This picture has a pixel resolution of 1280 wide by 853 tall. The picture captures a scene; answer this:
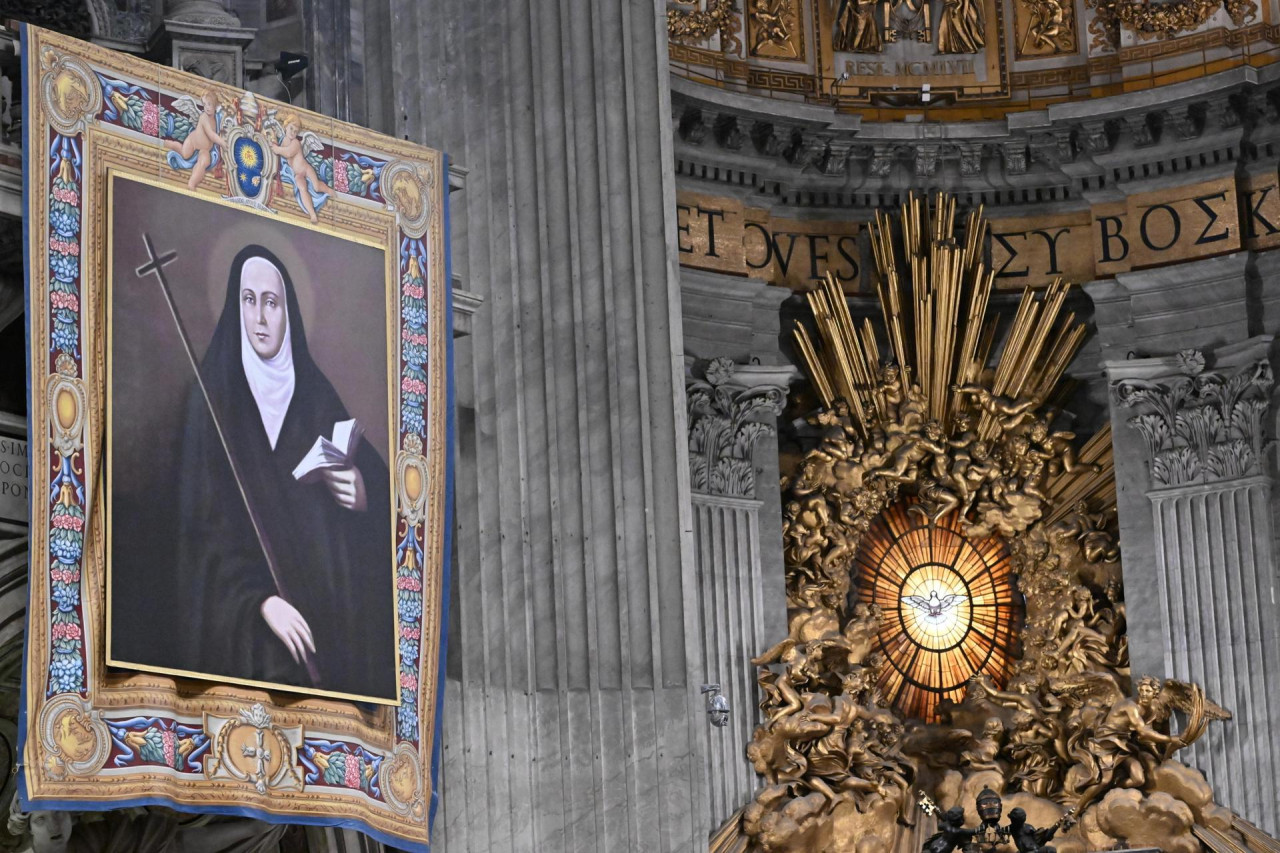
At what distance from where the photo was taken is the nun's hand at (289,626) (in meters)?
11.6

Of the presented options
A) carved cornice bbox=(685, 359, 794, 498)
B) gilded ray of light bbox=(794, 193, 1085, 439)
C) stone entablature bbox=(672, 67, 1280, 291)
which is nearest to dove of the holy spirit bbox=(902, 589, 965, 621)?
gilded ray of light bbox=(794, 193, 1085, 439)

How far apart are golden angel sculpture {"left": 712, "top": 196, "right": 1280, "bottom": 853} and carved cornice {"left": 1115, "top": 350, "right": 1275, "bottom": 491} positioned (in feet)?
1.98

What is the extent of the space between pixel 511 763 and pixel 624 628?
93 cm

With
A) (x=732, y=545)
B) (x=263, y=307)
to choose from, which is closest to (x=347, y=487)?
(x=263, y=307)

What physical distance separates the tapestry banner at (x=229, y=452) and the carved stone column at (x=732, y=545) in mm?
4824

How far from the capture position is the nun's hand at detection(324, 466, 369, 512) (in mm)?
12023

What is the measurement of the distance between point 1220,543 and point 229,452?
8.15 metres

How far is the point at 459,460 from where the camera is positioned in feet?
42.8

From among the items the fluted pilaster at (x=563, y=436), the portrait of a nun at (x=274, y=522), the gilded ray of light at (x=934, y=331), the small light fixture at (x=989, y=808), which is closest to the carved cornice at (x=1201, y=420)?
the gilded ray of light at (x=934, y=331)

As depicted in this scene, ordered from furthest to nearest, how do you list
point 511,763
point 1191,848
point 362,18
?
point 1191,848
point 362,18
point 511,763

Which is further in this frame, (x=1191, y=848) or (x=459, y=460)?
(x=1191, y=848)

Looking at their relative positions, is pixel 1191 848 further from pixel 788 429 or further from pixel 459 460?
pixel 459 460

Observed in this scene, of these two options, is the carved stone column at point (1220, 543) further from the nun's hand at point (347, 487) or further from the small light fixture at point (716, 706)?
the nun's hand at point (347, 487)

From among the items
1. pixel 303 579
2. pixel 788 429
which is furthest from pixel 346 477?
pixel 788 429
